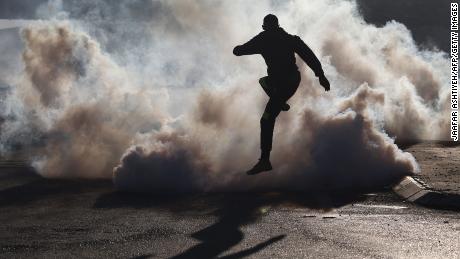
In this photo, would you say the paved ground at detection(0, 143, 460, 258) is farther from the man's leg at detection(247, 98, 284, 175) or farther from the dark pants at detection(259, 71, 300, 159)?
the dark pants at detection(259, 71, 300, 159)

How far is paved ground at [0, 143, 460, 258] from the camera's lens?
7.73 m

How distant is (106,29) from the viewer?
3400 cm

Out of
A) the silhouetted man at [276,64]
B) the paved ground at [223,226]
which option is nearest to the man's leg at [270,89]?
the silhouetted man at [276,64]

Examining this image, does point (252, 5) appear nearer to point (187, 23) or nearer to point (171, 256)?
point (187, 23)

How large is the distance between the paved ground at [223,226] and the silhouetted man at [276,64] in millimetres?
1044

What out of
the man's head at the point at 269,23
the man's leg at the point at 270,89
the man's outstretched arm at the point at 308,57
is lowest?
the man's leg at the point at 270,89

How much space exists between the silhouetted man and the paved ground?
1044 millimetres

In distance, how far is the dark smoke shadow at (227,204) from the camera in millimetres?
8516

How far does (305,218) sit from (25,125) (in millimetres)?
20389

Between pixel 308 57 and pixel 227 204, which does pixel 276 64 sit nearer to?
pixel 308 57

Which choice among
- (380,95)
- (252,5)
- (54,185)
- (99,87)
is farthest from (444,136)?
(54,185)

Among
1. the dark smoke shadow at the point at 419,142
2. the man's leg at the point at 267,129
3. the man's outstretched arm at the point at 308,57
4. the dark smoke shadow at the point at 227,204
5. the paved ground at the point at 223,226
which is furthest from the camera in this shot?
the dark smoke shadow at the point at 419,142

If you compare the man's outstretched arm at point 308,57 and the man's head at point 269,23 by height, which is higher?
the man's head at point 269,23

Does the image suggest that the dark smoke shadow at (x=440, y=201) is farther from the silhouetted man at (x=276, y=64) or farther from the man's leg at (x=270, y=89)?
the man's leg at (x=270, y=89)
